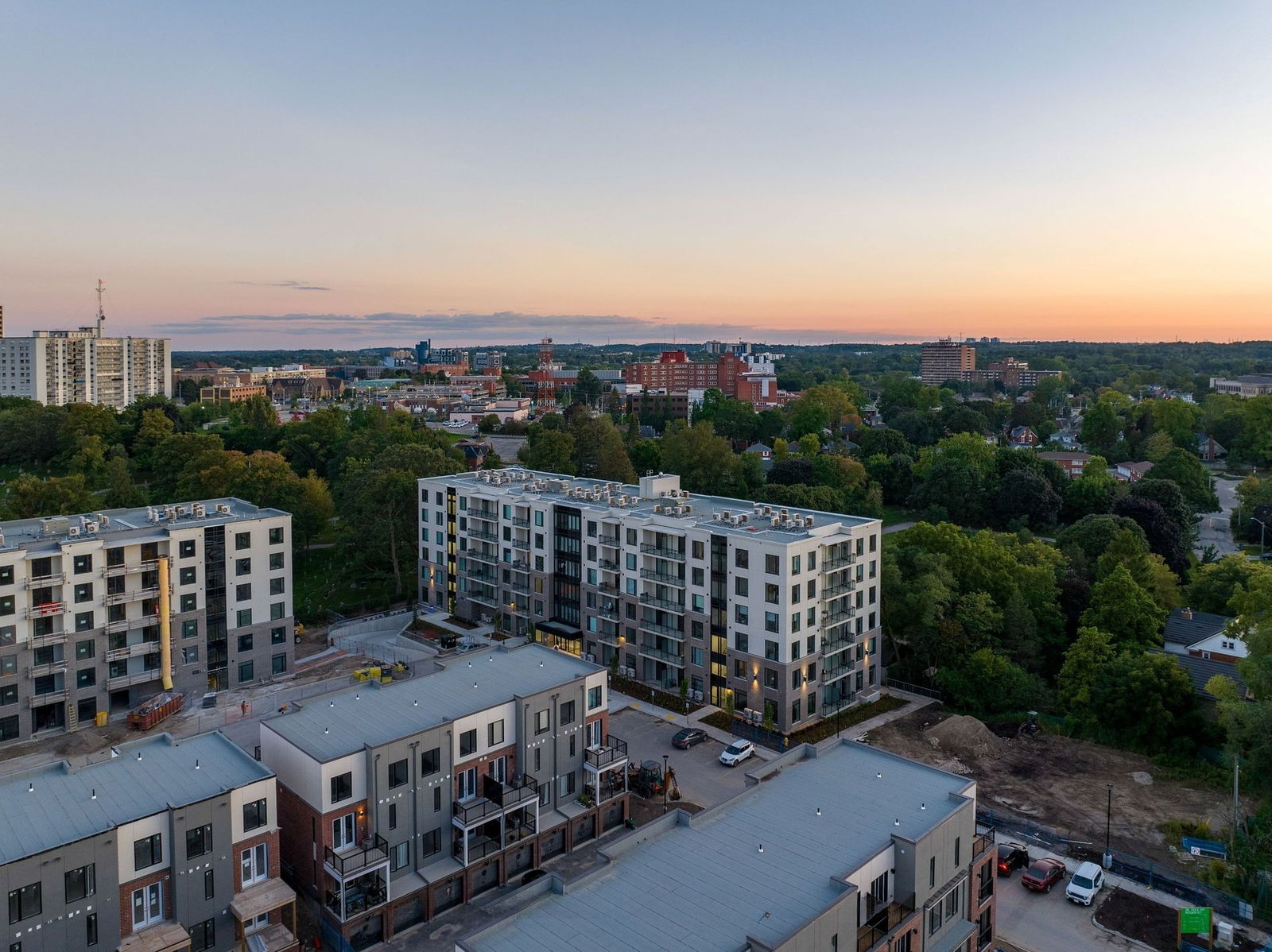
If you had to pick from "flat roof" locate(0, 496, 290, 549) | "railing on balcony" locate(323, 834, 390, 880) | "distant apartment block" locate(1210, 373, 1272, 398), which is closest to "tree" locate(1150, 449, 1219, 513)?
"flat roof" locate(0, 496, 290, 549)

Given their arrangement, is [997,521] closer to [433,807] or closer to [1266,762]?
[1266,762]

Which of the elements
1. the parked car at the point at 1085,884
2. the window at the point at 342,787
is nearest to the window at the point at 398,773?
the window at the point at 342,787

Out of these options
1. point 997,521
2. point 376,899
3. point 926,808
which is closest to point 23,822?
point 376,899

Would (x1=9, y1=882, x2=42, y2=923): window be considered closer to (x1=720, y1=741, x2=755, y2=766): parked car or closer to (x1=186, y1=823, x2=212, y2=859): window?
(x1=186, y1=823, x2=212, y2=859): window

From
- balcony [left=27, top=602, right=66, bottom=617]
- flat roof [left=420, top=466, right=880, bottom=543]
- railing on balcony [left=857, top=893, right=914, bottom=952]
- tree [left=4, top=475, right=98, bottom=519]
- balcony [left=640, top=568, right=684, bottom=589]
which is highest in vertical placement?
flat roof [left=420, top=466, right=880, bottom=543]

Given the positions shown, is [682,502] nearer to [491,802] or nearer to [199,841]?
[491,802]

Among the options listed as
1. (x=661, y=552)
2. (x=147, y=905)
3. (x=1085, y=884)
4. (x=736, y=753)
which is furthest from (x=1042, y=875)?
(x=147, y=905)

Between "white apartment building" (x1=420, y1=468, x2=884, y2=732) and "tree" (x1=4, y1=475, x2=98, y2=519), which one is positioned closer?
"white apartment building" (x1=420, y1=468, x2=884, y2=732)
